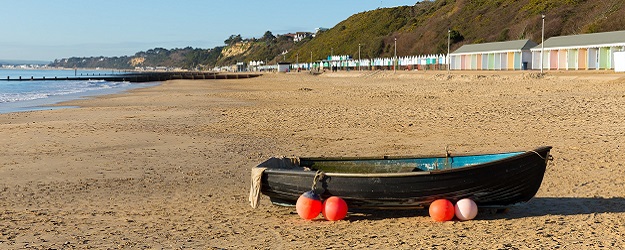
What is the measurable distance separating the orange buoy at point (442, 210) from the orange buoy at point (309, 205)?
1424 mm

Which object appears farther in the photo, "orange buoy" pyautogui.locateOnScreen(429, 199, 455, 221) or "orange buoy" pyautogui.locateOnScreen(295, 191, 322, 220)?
"orange buoy" pyautogui.locateOnScreen(295, 191, 322, 220)

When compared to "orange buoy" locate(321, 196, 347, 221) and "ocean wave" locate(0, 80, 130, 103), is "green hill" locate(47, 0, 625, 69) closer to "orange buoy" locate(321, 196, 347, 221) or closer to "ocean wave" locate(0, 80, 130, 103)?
"ocean wave" locate(0, 80, 130, 103)

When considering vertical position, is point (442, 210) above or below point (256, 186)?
below

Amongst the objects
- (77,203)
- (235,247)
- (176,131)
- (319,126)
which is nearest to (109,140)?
(176,131)

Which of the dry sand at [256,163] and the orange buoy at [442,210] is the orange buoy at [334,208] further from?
the orange buoy at [442,210]

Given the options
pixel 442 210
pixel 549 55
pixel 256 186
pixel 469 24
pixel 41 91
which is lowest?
pixel 442 210

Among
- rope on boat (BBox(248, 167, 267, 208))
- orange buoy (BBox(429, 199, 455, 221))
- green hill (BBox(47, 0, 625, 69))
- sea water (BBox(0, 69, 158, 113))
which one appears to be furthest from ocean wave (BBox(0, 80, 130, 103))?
green hill (BBox(47, 0, 625, 69))

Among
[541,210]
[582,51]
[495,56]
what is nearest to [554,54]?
[582,51]

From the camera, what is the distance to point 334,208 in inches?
340

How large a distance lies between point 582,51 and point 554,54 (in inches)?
130

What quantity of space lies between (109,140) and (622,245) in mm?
12717

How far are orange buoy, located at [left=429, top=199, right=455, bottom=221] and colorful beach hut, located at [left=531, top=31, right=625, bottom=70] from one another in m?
38.8

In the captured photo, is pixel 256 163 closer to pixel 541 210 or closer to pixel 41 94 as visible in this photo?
pixel 541 210

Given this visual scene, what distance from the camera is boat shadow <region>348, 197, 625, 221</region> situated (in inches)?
345
